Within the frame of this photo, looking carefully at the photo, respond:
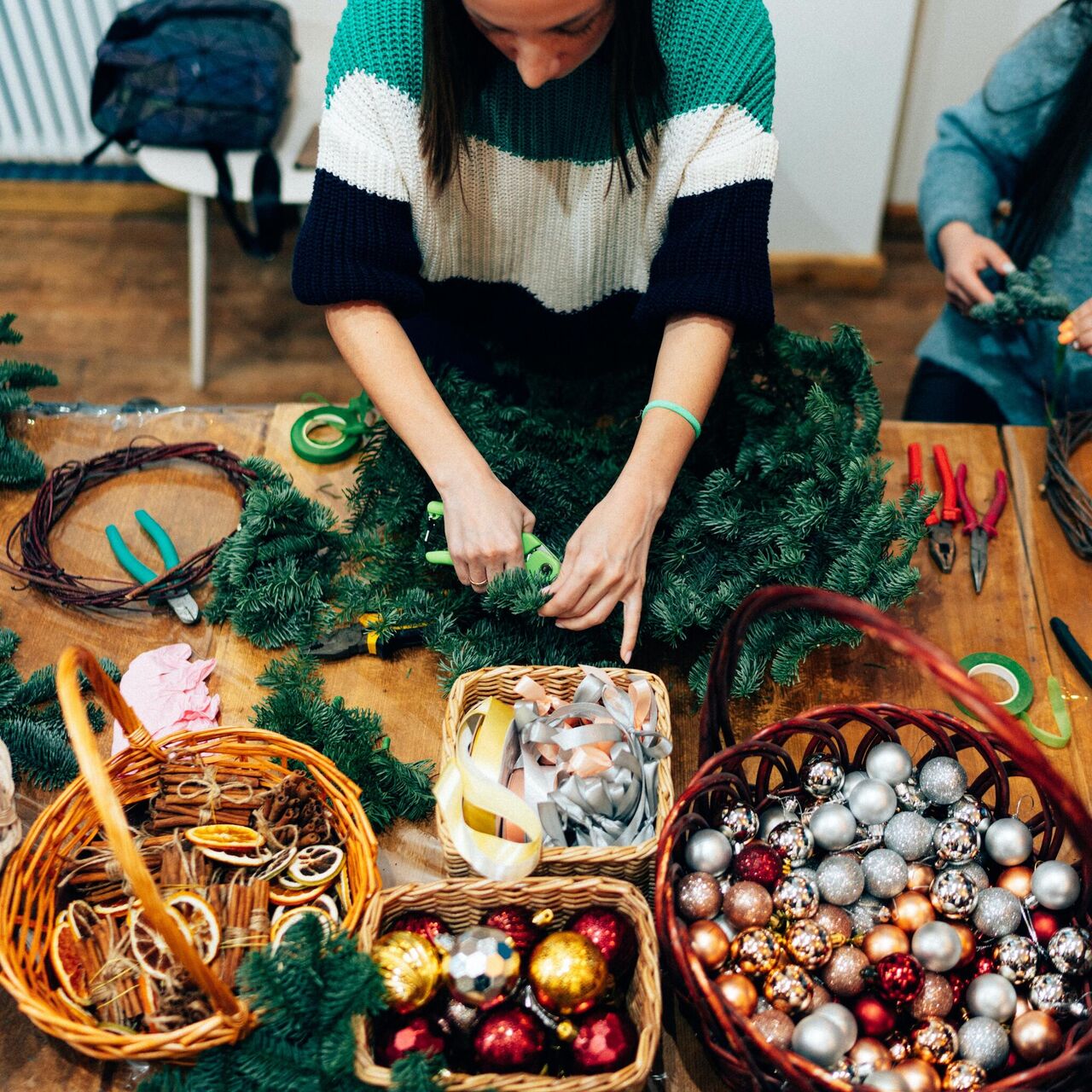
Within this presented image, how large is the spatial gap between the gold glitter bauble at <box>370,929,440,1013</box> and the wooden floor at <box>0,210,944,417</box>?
6.40ft

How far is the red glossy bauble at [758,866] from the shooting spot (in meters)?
0.87

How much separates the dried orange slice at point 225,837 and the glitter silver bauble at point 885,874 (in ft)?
1.73

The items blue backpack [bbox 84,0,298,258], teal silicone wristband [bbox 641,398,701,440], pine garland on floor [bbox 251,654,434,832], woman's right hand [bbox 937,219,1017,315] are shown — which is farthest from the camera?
blue backpack [bbox 84,0,298,258]

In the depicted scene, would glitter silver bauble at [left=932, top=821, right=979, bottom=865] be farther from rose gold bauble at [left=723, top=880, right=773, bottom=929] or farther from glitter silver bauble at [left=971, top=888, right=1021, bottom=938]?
rose gold bauble at [left=723, top=880, right=773, bottom=929]

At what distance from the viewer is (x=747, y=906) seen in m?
0.85

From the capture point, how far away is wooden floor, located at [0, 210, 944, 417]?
8.78ft

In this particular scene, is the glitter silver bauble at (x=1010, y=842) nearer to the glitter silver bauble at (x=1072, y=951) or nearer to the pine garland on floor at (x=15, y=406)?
the glitter silver bauble at (x=1072, y=951)

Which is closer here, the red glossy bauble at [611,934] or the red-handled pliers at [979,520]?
the red glossy bauble at [611,934]

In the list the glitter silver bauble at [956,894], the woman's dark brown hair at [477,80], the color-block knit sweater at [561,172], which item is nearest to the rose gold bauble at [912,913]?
the glitter silver bauble at [956,894]

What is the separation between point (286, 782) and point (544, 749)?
0.24m

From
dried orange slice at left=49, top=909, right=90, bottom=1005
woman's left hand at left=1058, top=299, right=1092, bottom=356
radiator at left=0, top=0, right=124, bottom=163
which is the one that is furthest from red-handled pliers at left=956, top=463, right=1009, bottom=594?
radiator at left=0, top=0, right=124, bottom=163

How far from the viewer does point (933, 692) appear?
3.90 feet

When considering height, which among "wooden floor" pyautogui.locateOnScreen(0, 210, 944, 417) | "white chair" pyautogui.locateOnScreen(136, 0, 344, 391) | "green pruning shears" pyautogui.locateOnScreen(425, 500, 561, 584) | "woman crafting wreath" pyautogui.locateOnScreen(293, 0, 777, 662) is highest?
"woman crafting wreath" pyautogui.locateOnScreen(293, 0, 777, 662)

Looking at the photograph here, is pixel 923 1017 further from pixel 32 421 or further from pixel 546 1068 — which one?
pixel 32 421
